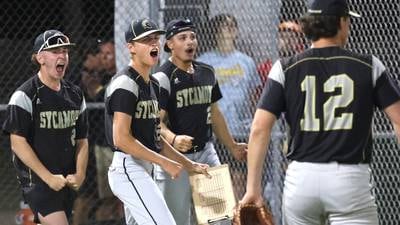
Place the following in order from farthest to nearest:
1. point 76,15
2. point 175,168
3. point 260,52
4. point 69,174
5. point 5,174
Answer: point 5,174 < point 76,15 < point 260,52 < point 69,174 < point 175,168

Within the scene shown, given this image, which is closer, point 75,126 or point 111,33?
point 75,126

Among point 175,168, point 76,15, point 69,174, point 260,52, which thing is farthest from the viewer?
point 76,15

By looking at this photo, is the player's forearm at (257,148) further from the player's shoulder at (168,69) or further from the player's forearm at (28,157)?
the player's shoulder at (168,69)

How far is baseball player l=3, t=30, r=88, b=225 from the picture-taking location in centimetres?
710

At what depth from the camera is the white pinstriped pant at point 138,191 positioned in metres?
6.70

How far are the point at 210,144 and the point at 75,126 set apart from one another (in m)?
1.18

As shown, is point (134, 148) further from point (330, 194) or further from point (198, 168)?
point (330, 194)

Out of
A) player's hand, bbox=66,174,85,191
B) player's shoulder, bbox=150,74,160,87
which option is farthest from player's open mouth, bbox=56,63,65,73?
player's hand, bbox=66,174,85,191

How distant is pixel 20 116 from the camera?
280 inches

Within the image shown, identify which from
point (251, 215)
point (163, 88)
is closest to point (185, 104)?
point (163, 88)

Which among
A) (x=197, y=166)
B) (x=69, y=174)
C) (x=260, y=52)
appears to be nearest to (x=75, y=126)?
(x=69, y=174)

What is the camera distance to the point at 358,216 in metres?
5.12

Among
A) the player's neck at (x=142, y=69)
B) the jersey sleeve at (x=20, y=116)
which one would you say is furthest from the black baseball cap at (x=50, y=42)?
the player's neck at (x=142, y=69)

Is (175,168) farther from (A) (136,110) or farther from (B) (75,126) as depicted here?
(B) (75,126)
